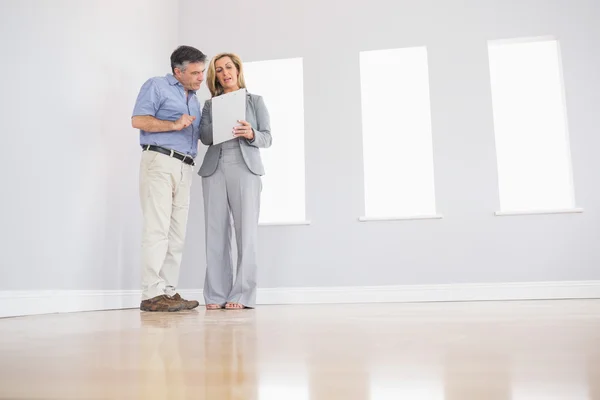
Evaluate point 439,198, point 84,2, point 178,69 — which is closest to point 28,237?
point 178,69

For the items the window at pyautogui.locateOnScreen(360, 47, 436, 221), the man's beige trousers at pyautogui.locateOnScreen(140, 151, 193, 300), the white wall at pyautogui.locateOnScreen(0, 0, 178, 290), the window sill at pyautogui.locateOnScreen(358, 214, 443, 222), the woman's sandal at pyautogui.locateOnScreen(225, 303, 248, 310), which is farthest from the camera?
the window at pyautogui.locateOnScreen(360, 47, 436, 221)

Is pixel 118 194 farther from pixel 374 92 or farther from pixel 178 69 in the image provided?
pixel 374 92

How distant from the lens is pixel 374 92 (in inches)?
157

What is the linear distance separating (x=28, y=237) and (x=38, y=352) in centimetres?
173

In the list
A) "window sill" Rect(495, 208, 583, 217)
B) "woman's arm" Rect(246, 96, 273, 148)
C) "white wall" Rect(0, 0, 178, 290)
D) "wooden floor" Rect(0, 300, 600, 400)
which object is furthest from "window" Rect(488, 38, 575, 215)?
"wooden floor" Rect(0, 300, 600, 400)

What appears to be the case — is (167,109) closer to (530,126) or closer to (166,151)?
(166,151)

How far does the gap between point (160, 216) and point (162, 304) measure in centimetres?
47

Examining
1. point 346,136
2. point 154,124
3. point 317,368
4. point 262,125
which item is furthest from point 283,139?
point 317,368

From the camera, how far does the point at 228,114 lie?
2832 mm

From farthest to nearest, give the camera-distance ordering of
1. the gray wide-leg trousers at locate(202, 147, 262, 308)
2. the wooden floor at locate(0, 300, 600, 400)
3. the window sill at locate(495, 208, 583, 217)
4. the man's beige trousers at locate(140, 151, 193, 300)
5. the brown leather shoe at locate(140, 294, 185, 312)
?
the window sill at locate(495, 208, 583, 217) < the gray wide-leg trousers at locate(202, 147, 262, 308) < the man's beige trousers at locate(140, 151, 193, 300) < the brown leather shoe at locate(140, 294, 185, 312) < the wooden floor at locate(0, 300, 600, 400)

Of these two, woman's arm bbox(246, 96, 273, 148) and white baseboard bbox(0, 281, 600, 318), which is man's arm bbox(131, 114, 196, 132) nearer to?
woman's arm bbox(246, 96, 273, 148)

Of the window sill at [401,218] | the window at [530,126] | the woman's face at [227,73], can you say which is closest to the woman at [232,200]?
the woman's face at [227,73]

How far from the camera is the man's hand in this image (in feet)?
8.86

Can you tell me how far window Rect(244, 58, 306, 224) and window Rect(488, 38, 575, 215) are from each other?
1.43 metres
